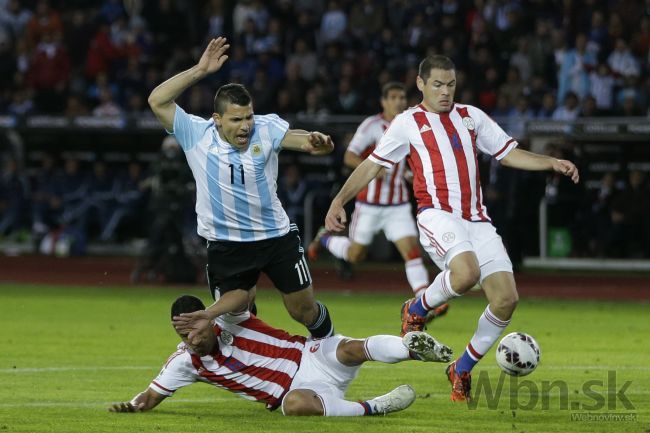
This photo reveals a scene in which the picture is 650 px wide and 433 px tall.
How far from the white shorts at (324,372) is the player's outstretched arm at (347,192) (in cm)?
84

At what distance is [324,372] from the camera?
8.56 m

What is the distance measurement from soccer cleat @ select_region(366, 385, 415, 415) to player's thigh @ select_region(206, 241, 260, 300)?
1.35m

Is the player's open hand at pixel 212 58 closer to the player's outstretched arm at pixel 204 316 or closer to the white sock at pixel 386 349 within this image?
the player's outstretched arm at pixel 204 316

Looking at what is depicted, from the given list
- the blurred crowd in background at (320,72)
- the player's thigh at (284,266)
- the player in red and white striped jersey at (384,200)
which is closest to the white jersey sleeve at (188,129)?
the player's thigh at (284,266)

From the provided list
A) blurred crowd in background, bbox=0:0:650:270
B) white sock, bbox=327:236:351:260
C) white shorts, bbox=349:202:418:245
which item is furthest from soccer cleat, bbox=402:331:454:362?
blurred crowd in background, bbox=0:0:650:270

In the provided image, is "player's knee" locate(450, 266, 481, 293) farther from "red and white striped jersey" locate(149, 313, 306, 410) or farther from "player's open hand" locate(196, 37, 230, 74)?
"player's open hand" locate(196, 37, 230, 74)

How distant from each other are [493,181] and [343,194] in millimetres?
11871

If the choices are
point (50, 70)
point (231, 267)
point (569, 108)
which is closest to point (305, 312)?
point (231, 267)

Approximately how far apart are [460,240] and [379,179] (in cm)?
576

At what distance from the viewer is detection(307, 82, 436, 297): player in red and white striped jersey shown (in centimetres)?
Answer: 1416

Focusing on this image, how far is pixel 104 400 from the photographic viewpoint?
30.4 ft

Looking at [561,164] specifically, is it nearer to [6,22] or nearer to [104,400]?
[104,400]

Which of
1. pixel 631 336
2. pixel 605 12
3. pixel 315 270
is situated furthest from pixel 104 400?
pixel 605 12

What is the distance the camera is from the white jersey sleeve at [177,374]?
8.52 m
